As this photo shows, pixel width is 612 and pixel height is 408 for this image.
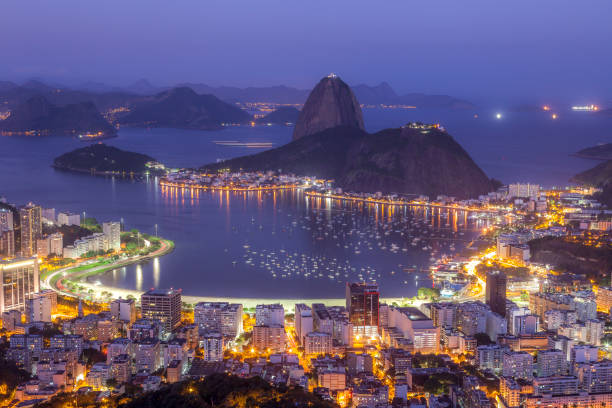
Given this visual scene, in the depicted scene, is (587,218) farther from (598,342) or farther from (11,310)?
(11,310)

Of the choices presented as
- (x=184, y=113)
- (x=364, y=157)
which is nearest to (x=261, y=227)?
(x=364, y=157)

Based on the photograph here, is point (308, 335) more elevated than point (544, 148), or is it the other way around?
point (544, 148)

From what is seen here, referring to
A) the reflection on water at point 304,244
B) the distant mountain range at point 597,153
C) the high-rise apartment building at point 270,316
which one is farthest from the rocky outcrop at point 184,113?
the high-rise apartment building at point 270,316

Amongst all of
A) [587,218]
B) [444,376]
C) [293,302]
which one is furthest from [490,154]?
[444,376]

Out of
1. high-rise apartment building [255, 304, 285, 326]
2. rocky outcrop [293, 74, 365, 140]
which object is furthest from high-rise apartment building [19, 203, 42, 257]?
rocky outcrop [293, 74, 365, 140]

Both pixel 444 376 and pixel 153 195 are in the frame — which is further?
pixel 153 195

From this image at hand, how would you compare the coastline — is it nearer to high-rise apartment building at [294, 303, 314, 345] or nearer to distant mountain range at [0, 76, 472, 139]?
high-rise apartment building at [294, 303, 314, 345]

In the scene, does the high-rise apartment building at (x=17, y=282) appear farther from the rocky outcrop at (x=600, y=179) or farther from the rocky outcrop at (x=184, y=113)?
the rocky outcrop at (x=184, y=113)

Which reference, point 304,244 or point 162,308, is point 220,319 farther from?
point 304,244
